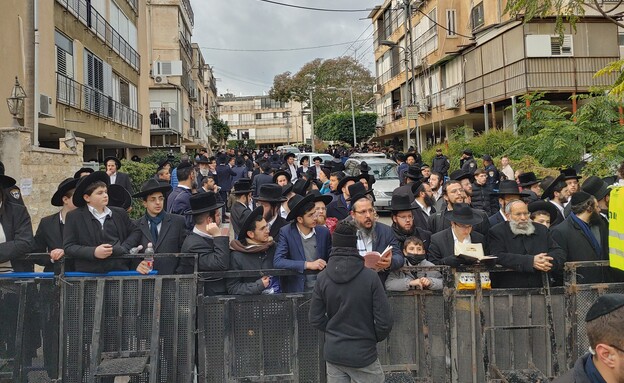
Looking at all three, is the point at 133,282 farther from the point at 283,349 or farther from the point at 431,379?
the point at 431,379

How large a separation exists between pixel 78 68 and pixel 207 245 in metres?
14.5

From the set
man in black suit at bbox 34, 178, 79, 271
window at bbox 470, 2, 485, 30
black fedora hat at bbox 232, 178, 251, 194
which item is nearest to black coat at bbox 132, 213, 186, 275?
man in black suit at bbox 34, 178, 79, 271

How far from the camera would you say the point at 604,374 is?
244 centimetres

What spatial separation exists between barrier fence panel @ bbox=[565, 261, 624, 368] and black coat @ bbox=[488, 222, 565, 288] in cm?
25

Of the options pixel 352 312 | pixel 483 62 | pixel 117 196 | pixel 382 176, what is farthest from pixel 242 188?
pixel 483 62

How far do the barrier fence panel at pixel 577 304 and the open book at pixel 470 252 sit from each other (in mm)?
784

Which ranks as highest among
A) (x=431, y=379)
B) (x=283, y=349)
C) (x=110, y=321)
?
(x=110, y=321)

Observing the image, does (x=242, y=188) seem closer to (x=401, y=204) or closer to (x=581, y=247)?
(x=401, y=204)

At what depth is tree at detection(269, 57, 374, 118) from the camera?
6056 centimetres

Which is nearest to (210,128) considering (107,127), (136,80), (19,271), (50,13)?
(136,80)

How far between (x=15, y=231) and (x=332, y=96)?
192 feet

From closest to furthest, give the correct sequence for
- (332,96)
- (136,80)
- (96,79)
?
(96,79) → (136,80) → (332,96)

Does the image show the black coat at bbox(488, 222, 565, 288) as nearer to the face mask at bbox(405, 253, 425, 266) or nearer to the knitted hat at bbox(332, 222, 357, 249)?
the face mask at bbox(405, 253, 425, 266)

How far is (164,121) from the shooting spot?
1471 inches
